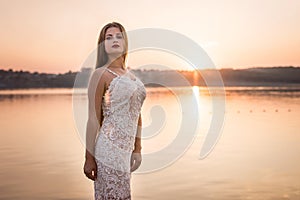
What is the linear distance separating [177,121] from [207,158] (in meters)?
4.74

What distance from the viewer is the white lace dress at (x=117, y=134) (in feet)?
7.69

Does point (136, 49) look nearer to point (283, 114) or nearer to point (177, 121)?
point (177, 121)

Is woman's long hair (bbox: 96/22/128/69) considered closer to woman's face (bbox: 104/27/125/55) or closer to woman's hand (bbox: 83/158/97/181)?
woman's face (bbox: 104/27/125/55)

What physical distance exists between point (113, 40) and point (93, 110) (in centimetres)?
33

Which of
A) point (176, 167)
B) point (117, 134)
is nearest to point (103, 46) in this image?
point (117, 134)

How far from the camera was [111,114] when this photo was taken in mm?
2354

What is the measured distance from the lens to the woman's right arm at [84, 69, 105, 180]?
2.31m

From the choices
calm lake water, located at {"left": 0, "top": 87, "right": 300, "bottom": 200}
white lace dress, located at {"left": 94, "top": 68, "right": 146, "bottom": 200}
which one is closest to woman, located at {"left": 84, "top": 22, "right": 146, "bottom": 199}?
white lace dress, located at {"left": 94, "top": 68, "right": 146, "bottom": 200}

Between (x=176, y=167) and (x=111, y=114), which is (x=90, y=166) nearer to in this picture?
(x=111, y=114)

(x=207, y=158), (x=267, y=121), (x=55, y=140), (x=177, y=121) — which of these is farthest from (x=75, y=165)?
(x=267, y=121)

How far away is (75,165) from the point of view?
19.5 ft

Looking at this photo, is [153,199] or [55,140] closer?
[153,199]

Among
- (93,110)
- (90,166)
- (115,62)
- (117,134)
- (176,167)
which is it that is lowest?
(176,167)

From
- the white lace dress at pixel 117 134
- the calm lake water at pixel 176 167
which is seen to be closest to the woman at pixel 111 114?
the white lace dress at pixel 117 134
